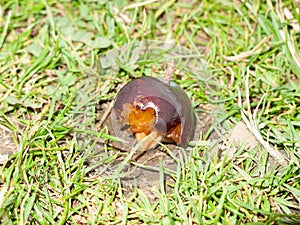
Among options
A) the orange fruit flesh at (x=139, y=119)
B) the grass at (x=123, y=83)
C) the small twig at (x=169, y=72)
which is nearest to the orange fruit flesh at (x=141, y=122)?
the orange fruit flesh at (x=139, y=119)

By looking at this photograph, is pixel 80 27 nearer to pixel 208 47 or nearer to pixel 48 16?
pixel 48 16

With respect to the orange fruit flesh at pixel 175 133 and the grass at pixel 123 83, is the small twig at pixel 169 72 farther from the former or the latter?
the orange fruit flesh at pixel 175 133

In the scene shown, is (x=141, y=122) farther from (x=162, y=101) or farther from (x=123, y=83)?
(x=123, y=83)

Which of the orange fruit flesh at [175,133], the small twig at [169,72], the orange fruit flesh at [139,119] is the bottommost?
the orange fruit flesh at [175,133]

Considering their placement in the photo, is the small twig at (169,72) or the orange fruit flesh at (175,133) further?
the small twig at (169,72)

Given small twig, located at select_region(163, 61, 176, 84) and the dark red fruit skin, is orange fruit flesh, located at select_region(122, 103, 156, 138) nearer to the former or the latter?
the dark red fruit skin

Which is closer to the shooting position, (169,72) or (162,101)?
(162,101)

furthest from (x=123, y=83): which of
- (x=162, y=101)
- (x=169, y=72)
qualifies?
(x=162, y=101)
